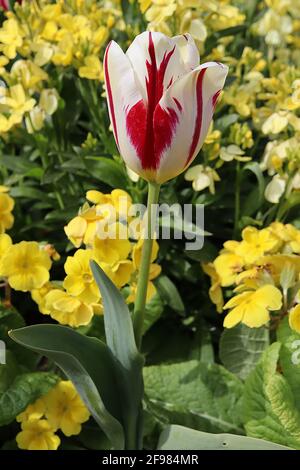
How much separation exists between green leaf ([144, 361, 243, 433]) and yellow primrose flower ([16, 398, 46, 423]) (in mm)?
170

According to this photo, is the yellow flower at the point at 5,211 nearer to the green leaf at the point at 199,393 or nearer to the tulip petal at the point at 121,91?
the green leaf at the point at 199,393

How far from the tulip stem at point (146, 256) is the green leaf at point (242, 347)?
0.77 feet

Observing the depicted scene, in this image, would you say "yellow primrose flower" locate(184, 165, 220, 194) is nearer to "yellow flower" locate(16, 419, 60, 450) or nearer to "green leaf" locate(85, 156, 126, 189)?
"green leaf" locate(85, 156, 126, 189)

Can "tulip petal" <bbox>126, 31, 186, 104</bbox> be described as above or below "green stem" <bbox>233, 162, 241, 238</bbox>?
above

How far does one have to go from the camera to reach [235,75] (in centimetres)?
142

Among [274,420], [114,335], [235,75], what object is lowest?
[274,420]

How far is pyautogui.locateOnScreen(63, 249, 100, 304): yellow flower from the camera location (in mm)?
1024

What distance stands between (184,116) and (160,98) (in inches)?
1.3

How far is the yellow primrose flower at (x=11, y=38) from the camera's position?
1.26 metres

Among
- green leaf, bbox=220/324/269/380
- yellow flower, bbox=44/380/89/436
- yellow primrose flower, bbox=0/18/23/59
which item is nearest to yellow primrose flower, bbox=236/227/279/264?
green leaf, bbox=220/324/269/380

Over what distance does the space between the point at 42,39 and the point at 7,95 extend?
0.19 m

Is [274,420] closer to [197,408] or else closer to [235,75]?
[197,408]

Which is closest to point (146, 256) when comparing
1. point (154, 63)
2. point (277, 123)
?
point (154, 63)
